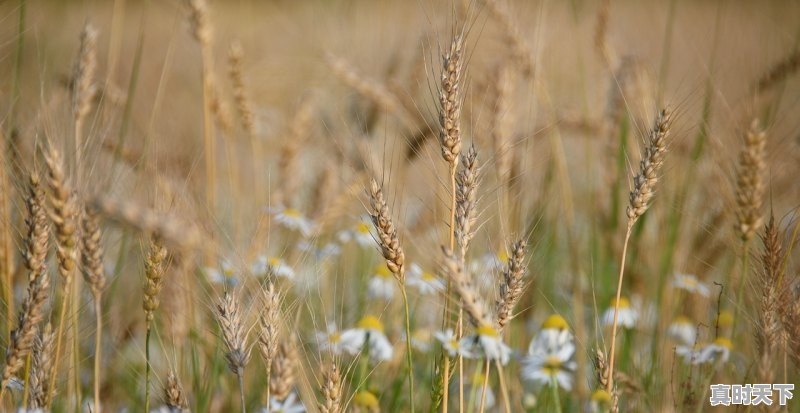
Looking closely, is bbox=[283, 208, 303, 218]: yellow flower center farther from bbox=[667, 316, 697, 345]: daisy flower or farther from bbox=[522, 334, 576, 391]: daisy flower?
bbox=[667, 316, 697, 345]: daisy flower

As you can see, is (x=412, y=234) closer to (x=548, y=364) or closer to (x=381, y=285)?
(x=381, y=285)

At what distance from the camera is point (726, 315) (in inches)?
90.3

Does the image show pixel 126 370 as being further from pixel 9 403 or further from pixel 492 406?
pixel 492 406

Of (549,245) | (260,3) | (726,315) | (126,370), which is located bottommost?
(126,370)

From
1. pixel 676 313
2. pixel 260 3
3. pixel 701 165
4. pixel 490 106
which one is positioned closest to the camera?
pixel 490 106

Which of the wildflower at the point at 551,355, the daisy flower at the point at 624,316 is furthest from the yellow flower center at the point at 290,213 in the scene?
the daisy flower at the point at 624,316

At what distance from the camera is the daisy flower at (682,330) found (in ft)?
7.39

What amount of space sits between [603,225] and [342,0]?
1.68 metres

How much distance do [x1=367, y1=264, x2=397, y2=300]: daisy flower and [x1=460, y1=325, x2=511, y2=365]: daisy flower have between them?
0.74m

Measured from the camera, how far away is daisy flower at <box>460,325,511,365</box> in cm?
127

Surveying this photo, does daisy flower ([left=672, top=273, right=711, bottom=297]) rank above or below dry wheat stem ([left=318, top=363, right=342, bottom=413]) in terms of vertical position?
above

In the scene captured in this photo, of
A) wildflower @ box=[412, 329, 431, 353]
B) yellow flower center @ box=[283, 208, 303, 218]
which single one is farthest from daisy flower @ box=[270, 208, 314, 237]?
wildflower @ box=[412, 329, 431, 353]

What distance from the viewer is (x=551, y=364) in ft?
5.57

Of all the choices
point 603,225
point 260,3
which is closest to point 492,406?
point 603,225
